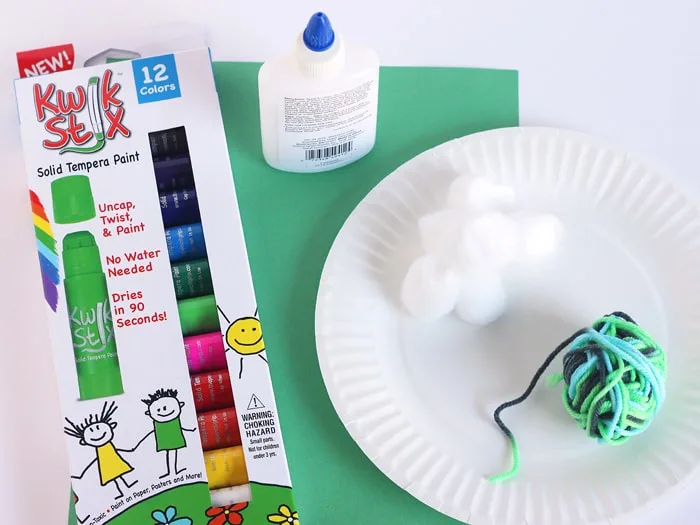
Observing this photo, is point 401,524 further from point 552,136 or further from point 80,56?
point 80,56

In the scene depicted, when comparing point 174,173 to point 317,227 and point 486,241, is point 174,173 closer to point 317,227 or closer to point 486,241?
point 317,227

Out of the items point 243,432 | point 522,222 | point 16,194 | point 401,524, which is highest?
point 16,194

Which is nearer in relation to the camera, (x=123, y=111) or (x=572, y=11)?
(x=123, y=111)

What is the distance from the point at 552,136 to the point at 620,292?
0.16m

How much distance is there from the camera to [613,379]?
23.2 inches

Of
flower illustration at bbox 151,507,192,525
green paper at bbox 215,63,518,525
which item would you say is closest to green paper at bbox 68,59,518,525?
green paper at bbox 215,63,518,525

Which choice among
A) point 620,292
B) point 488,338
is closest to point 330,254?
point 488,338

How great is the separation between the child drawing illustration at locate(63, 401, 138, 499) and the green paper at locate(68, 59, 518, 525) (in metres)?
0.15

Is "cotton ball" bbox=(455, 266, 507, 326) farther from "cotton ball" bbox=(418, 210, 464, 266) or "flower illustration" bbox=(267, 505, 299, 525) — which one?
"flower illustration" bbox=(267, 505, 299, 525)

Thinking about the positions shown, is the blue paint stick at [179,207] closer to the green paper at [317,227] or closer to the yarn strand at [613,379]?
the green paper at [317,227]

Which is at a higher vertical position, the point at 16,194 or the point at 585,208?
the point at 16,194

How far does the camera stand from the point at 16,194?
28.4 inches

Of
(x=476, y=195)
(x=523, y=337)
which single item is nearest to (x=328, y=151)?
(x=476, y=195)

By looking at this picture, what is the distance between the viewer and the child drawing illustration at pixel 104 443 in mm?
591
